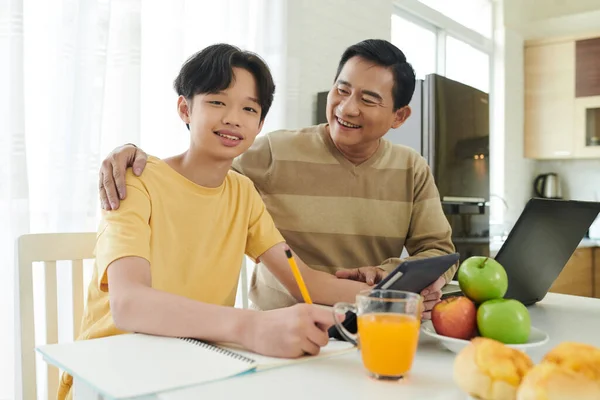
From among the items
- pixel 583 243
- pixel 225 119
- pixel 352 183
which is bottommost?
pixel 583 243

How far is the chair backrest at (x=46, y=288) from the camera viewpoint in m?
1.12

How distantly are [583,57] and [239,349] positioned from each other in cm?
436

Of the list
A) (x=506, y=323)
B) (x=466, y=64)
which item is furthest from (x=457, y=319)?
(x=466, y=64)

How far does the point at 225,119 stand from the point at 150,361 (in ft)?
1.92

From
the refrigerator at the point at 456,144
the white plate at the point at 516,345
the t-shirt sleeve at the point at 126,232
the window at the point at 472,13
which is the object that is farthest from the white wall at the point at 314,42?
the white plate at the point at 516,345

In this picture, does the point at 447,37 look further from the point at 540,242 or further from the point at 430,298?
the point at 430,298

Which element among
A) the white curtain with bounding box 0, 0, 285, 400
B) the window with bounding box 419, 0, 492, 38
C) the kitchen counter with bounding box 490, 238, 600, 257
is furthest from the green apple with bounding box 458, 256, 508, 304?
the window with bounding box 419, 0, 492, 38

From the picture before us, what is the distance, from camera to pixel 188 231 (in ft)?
4.04

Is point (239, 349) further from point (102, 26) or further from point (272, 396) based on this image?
point (102, 26)

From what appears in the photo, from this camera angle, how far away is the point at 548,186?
4.74 m

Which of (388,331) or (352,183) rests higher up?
(352,183)

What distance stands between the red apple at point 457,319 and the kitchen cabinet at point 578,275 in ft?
11.0

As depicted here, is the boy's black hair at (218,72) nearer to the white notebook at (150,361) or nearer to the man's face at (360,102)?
the man's face at (360,102)

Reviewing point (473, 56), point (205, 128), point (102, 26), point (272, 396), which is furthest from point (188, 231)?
point (473, 56)
